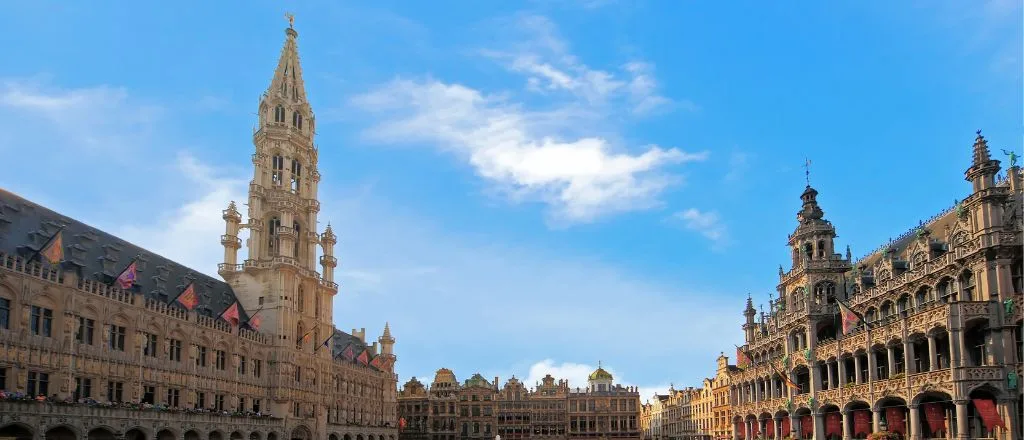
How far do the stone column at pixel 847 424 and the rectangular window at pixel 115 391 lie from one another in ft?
186

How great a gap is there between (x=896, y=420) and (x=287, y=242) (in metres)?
64.0

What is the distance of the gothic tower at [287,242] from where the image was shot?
9069 cm

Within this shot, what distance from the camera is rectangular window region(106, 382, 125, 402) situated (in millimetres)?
63750

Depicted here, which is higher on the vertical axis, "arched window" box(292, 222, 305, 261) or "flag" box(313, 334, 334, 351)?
"arched window" box(292, 222, 305, 261)

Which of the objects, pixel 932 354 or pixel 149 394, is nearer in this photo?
pixel 932 354

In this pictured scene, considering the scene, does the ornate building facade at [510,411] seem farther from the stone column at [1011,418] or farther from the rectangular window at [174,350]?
the stone column at [1011,418]

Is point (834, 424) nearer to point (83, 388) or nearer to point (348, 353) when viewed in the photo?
point (83, 388)

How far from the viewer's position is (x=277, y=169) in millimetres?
99562

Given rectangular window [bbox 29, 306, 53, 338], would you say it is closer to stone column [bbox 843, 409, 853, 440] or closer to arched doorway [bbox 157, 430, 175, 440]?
arched doorway [bbox 157, 430, 175, 440]

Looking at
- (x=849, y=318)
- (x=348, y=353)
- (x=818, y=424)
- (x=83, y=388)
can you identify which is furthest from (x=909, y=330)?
(x=348, y=353)

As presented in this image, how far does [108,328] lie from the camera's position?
209 feet

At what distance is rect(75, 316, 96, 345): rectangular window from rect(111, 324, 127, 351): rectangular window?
6.81ft

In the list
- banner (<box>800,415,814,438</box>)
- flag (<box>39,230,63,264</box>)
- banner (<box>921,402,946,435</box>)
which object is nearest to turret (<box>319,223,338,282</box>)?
flag (<box>39,230,63,264</box>)

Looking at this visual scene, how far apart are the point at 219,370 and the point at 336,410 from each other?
2618cm
